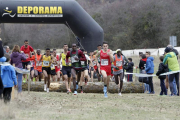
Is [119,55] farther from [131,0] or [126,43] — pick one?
[131,0]

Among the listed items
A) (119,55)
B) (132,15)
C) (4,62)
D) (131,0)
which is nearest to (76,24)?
(119,55)

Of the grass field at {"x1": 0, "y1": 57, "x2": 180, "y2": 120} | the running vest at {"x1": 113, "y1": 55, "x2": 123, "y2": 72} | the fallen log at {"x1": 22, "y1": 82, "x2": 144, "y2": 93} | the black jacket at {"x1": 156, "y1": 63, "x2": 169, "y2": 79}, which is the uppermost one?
the running vest at {"x1": 113, "y1": 55, "x2": 123, "y2": 72}

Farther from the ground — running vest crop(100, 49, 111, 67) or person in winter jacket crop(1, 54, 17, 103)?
running vest crop(100, 49, 111, 67)

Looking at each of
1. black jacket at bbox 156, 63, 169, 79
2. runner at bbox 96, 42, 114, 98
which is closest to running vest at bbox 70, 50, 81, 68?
runner at bbox 96, 42, 114, 98

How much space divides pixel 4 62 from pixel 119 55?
20.6 feet

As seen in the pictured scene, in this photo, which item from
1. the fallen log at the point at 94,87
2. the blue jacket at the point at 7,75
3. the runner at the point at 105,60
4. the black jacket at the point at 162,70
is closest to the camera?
the blue jacket at the point at 7,75

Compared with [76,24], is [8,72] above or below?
below

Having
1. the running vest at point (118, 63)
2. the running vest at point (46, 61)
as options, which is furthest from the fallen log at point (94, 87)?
the running vest at point (118, 63)

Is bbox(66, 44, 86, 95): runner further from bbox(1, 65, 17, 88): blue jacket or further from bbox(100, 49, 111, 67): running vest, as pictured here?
bbox(1, 65, 17, 88): blue jacket

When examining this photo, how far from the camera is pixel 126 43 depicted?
54719mm

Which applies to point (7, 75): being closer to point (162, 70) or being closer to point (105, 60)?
point (105, 60)

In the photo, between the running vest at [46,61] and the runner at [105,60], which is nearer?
the runner at [105,60]

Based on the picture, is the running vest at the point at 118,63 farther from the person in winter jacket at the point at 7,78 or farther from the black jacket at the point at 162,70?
the person in winter jacket at the point at 7,78

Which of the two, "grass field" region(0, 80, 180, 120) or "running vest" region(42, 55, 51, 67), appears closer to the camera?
"grass field" region(0, 80, 180, 120)
